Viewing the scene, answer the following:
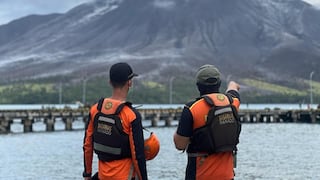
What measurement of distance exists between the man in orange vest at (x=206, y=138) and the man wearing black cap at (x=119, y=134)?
476mm

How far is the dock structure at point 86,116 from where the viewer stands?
76.6 m

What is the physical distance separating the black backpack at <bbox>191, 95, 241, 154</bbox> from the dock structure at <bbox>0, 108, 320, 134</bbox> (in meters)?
67.9

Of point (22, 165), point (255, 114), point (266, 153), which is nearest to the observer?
point (22, 165)

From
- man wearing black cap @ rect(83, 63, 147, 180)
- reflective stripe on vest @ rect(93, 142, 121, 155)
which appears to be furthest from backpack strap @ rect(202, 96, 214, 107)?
reflective stripe on vest @ rect(93, 142, 121, 155)

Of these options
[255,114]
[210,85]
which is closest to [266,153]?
[210,85]

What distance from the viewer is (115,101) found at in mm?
8086

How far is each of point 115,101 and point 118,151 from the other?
572 mm

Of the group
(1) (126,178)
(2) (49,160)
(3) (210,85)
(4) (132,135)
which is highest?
(3) (210,85)

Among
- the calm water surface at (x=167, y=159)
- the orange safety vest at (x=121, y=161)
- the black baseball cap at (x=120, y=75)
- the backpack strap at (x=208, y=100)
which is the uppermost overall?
the black baseball cap at (x=120, y=75)

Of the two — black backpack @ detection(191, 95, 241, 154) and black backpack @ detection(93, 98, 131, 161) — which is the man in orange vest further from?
black backpack @ detection(93, 98, 131, 161)

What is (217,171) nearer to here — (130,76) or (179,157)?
(130,76)

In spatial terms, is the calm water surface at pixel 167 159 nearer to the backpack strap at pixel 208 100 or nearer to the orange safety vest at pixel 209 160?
the orange safety vest at pixel 209 160

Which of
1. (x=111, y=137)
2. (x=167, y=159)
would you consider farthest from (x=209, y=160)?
(x=167, y=159)

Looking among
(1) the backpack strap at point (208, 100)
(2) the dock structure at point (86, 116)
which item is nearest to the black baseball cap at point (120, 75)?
(1) the backpack strap at point (208, 100)
